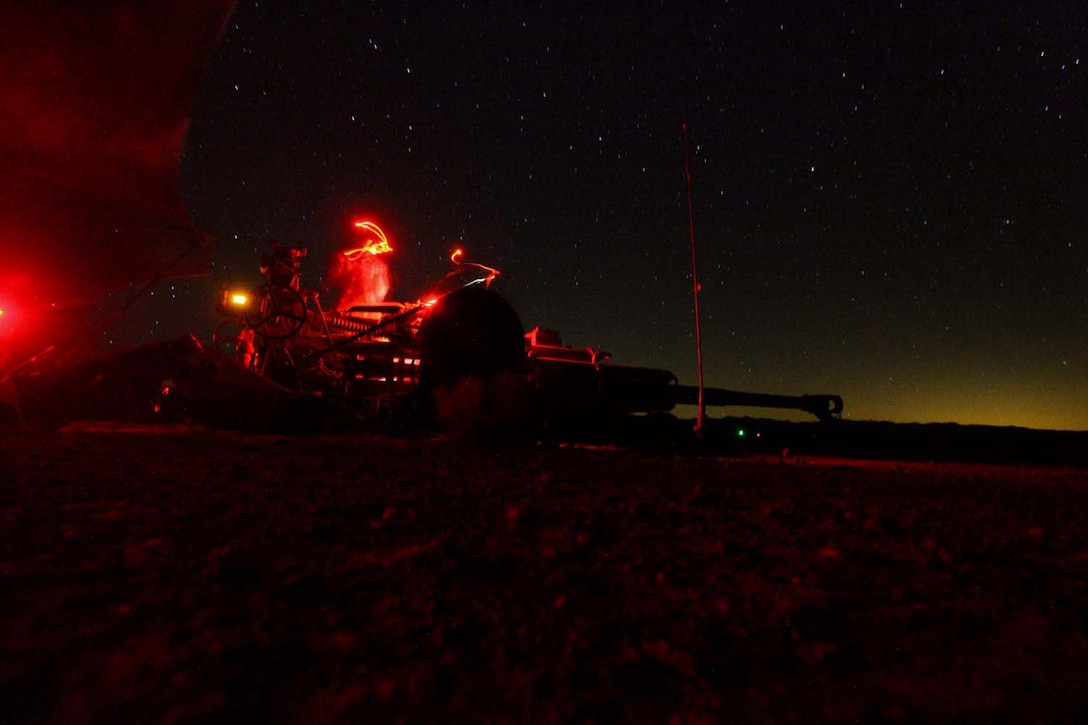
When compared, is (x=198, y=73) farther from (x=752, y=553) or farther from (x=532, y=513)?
(x=752, y=553)

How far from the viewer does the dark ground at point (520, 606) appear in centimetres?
118

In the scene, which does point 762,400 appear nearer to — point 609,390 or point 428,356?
point 609,390

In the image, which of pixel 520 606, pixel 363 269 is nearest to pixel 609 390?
pixel 363 269

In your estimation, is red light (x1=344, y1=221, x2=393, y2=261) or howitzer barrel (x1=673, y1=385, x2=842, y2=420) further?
red light (x1=344, y1=221, x2=393, y2=261)

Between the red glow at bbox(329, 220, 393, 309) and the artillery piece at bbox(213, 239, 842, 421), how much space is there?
1.91 m

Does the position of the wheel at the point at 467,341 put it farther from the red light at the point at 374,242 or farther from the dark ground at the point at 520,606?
the red light at the point at 374,242

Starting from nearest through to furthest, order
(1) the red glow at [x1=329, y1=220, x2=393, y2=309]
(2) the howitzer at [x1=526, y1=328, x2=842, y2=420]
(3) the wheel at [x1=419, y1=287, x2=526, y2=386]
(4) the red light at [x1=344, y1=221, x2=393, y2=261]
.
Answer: (3) the wheel at [x1=419, y1=287, x2=526, y2=386]
(2) the howitzer at [x1=526, y1=328, x2=842, y2=420]
(1) the red glow at [x1=329, y1=220, x2=393, y2=309]
(4) the red light at [x1=344, y1=221, x2=393, y2=261]

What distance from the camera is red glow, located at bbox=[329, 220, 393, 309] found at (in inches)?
457

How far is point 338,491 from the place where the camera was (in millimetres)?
3426

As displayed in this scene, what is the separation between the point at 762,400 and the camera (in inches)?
383

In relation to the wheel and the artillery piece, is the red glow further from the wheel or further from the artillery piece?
the wheel

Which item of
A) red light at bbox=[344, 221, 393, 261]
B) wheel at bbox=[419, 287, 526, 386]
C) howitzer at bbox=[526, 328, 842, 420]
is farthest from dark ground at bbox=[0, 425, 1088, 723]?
red light at bbox=[344, 221, 393, 261]

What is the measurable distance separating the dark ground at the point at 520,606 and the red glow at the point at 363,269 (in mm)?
8509

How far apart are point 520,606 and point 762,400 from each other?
911 cm
